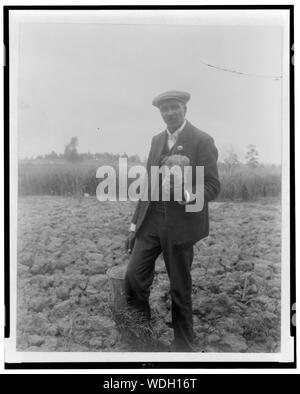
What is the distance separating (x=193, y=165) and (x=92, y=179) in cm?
65

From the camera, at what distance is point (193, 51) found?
281 cm

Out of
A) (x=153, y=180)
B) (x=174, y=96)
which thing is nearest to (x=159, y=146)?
(x=153, y=180)

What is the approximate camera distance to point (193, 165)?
9.11ft

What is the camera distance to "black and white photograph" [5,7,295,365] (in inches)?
110

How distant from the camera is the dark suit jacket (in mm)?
2771

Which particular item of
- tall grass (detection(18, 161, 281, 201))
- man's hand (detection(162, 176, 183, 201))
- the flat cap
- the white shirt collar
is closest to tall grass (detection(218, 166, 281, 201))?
tall grass (detection(18, 161, 281, 201))

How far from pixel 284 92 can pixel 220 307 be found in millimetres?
1416

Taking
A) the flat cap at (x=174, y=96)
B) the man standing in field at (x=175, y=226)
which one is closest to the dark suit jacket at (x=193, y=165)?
the man standing in field at (x=175, y=226)

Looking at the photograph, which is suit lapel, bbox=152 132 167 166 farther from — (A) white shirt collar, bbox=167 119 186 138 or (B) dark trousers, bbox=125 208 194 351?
(B) dark trousers, bbox=125 208 194 351

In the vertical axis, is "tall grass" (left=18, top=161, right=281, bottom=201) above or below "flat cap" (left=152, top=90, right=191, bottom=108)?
below

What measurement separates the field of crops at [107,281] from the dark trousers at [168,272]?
5 cm

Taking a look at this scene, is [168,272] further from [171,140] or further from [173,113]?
[173,113]

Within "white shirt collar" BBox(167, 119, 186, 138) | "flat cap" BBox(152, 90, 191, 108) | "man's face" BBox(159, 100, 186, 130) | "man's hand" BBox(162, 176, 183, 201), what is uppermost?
"flat cap" BBox(152, 90, 191, 108)
